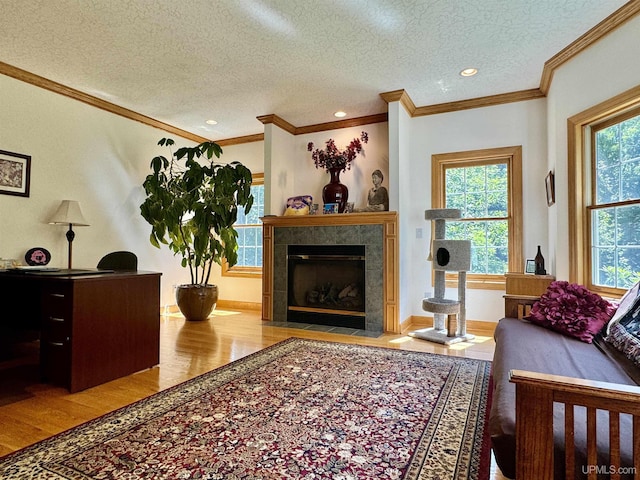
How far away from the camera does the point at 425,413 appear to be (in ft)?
6.47

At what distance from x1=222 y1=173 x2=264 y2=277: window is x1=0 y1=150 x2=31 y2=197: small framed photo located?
8.91 feet

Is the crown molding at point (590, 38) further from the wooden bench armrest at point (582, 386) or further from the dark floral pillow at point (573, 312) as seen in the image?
the wooden bench armrest at point (582, 386)

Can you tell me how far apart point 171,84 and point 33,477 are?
3640 mm

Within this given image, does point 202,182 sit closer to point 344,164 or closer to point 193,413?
point 344,164

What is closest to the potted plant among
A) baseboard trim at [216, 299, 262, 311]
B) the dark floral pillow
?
baseboard trim at [216, 299, 262, 311]

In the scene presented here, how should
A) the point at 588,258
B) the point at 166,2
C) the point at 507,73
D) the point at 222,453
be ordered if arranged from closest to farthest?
the point at 222,453, the point at 166,2, the point at 588,258, the point at 507,73

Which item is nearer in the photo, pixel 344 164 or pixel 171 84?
pixel 171 84

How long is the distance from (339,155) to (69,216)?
3128 millimetres

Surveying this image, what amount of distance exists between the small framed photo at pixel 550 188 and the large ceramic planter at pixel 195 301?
13.3ft

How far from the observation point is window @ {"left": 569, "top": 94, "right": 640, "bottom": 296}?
Answer: 253 cm

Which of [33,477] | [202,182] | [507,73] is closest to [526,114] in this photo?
[507,73]

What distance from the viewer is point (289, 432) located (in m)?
1.76

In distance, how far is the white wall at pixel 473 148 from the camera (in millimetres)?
3893

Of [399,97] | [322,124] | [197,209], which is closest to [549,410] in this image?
[399,97]
